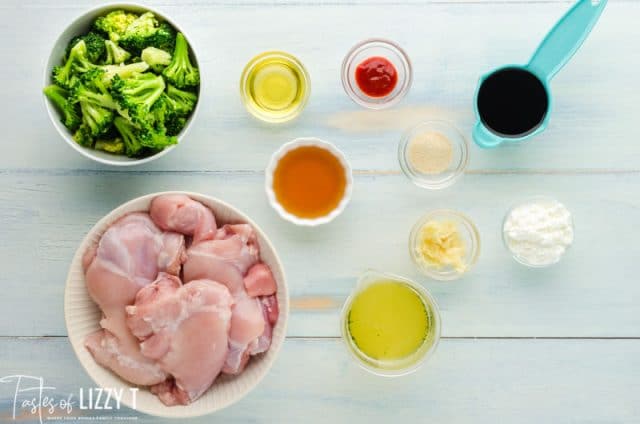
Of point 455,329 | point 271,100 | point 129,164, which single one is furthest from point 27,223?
point 455,329

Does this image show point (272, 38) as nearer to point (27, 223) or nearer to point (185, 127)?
point (185, 127)

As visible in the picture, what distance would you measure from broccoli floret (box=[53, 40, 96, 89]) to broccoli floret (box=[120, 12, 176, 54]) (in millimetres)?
96

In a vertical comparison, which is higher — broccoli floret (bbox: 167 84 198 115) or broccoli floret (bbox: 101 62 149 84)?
broccoli floret (bbox: 167 84 198 115)

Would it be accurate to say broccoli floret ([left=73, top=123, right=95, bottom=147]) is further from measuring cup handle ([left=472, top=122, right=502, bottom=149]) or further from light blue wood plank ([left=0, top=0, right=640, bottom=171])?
measuring cup handle ([left=472, top=122, right=502, bottom=149])

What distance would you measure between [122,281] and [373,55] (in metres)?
0.90

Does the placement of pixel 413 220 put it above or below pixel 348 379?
above

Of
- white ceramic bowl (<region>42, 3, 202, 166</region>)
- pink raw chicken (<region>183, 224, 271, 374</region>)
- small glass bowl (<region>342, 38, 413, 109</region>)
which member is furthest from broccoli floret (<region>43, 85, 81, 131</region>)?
small glass bowl (<region>342, 38, 413, 109</region>)

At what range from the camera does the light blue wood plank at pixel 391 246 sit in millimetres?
1787

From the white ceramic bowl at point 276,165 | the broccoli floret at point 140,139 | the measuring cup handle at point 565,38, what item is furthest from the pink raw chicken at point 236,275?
the measuring cup handle at point 565,38

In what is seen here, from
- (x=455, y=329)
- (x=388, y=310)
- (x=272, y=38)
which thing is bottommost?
(x=388, y=310)

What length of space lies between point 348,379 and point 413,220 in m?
0.47

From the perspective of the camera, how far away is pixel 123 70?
1607 millimetres

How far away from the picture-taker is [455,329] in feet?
5.91

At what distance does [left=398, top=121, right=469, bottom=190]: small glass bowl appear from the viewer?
178 centimetres
